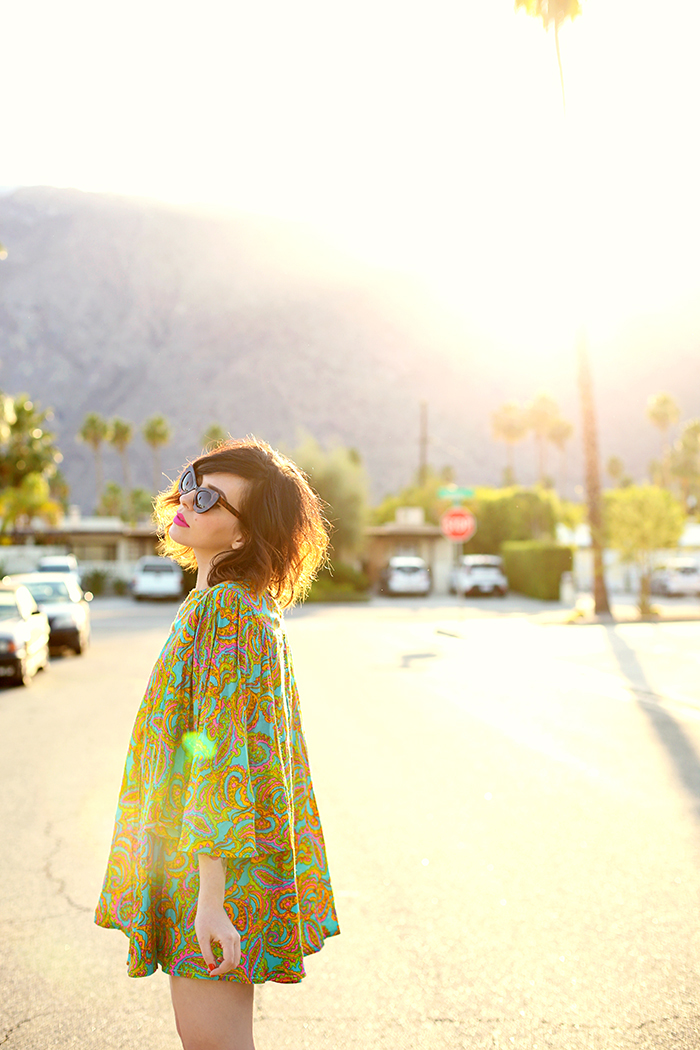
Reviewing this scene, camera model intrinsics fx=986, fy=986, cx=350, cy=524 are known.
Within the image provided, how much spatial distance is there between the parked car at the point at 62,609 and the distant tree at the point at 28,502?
3217 centimetres

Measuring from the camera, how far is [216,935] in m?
2.19

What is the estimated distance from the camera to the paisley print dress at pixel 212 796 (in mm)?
2264

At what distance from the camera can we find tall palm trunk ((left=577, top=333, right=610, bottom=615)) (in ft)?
96.2

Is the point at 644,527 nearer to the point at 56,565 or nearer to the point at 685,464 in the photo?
the point at 56,565

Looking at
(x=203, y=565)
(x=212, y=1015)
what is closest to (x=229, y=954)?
(x=212, y=1015)

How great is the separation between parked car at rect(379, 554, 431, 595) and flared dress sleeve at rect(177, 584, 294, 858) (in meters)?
43.0

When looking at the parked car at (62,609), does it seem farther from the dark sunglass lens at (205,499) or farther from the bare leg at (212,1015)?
the bare leg at (212,1015)

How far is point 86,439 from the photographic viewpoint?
295ft

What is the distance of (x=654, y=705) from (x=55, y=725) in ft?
23.1

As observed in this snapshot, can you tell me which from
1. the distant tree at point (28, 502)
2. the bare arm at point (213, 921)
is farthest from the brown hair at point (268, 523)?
the distant tree at point (28, 502)

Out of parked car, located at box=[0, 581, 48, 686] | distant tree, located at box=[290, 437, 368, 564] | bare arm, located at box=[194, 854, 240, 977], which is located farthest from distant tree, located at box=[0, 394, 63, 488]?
bare arm, located at box=[194, 854, 240, 977]

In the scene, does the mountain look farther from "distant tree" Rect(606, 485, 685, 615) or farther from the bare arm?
the bare arm

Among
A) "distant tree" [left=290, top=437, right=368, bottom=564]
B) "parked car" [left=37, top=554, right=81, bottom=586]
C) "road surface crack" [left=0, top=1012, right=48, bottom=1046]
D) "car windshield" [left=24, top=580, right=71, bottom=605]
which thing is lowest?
"road surface crack" [left=0, top=1012, right=48, bottom=1046]

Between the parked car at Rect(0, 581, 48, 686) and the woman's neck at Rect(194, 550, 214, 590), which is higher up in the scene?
the woman's neck at Rect(194, 550, 214, 590)
